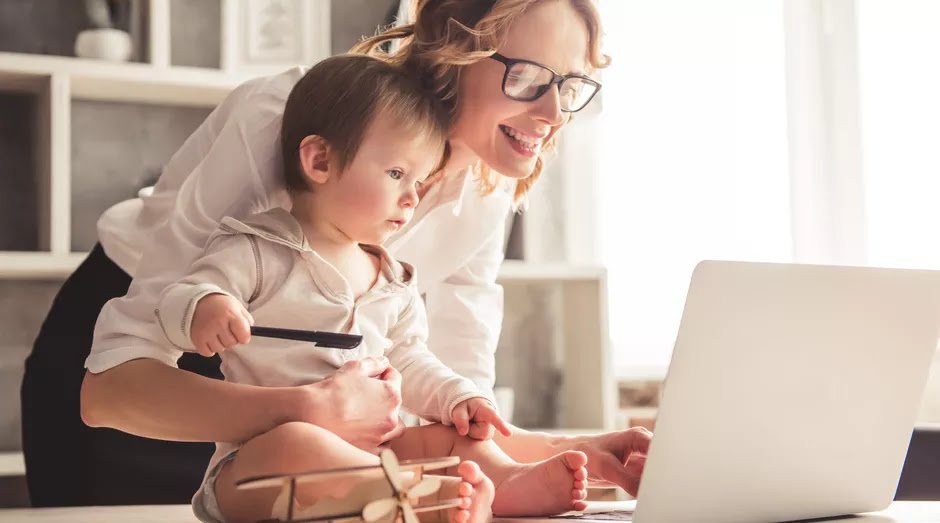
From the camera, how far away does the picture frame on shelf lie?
9.67 ft

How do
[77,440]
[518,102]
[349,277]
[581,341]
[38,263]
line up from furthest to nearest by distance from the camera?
[581,341]
[38,263]
[77,440]
[518,102]
[349,277]

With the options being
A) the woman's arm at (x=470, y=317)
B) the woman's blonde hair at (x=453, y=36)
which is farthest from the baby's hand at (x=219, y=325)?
the woman's arm at (x=470, y=317)

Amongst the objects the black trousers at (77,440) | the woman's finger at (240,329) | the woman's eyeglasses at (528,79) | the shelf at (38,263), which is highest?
the woman's eyeglasses at (528,79)

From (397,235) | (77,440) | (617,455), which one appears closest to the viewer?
(617,455)

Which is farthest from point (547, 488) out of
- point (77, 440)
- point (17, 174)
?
point (17, 174)

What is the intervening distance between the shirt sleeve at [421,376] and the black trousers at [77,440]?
29.7 inches

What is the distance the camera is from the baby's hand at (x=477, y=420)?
1199mm

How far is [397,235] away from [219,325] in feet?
2.17

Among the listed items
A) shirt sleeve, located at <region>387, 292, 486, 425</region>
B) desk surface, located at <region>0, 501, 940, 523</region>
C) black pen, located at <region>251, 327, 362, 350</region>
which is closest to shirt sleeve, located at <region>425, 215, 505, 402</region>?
shirt sleeve, located at <region>387, 292, 486, 425</region>

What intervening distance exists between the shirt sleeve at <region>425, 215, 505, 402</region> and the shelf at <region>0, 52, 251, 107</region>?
4.68 feet

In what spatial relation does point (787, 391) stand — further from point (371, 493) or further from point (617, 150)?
point (617, 150)

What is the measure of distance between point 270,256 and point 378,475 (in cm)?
45

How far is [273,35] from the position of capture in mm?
3049

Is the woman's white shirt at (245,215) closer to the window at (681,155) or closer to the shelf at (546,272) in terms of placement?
the shelf at (546,272)
